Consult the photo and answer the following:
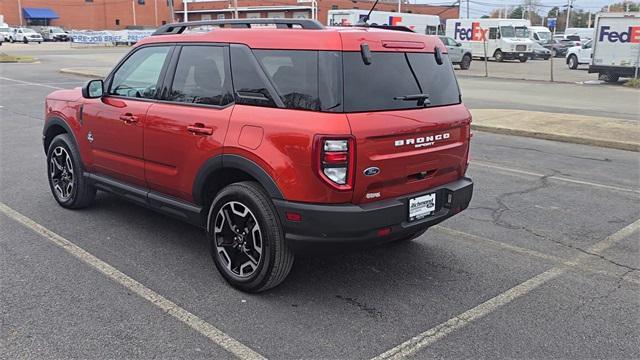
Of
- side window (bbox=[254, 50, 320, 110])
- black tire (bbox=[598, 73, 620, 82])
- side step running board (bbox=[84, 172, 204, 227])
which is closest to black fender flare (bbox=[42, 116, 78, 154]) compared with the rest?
side step running board (bbox=[84, 172, 204, 227])

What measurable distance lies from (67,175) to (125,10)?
8635 centimetres

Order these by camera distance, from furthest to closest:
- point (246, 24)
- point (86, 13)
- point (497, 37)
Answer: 1. point (86, 13)
2. point (497, 37)
3. point (246, 24)

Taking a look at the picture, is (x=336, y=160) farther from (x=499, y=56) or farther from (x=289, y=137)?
(x=499, y=56)

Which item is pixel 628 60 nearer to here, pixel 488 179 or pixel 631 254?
pixel 488 179

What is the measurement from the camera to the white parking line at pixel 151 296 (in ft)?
11.0

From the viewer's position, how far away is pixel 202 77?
438 cm

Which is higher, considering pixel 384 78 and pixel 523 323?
pixel 384 78

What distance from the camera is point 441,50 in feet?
14.6

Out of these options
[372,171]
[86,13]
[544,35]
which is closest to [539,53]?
[544,35]

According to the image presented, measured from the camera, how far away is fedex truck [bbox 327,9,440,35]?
125ft

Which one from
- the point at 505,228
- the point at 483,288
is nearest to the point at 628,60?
the point at 505,228

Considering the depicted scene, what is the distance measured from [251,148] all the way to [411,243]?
2.00 meters

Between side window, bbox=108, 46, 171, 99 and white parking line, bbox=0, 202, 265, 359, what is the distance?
4.58 ft

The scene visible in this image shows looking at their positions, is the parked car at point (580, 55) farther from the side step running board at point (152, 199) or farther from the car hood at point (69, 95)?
the side step running board at point (152, 199)
